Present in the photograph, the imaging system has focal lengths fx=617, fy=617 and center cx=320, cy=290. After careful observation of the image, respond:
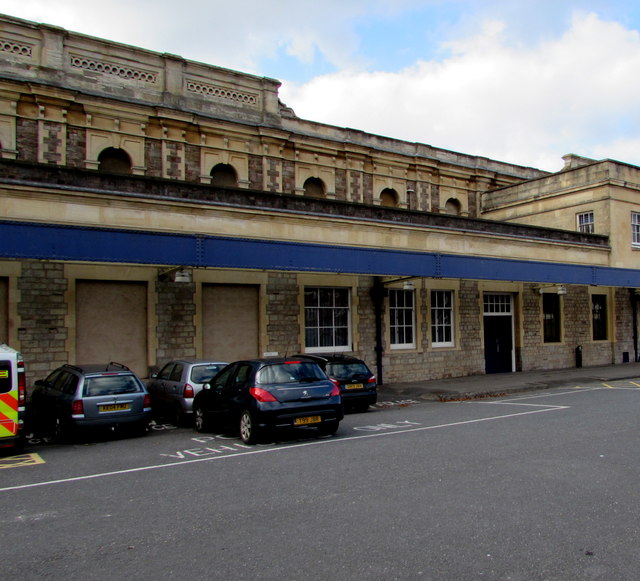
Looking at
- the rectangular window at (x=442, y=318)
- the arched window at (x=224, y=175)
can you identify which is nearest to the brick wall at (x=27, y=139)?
the arched window at (x=224, y=175)

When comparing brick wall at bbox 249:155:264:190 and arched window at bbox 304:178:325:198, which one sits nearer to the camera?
brick wall at bbox 249:155:264:190

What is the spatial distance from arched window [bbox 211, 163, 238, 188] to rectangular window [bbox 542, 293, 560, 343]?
1371 centimetres

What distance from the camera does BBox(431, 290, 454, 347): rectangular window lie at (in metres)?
22.3

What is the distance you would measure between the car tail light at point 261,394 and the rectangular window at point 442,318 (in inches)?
486

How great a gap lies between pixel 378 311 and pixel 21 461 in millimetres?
12679

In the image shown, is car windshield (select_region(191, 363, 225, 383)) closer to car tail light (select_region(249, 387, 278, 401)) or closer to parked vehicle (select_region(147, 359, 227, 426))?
parked vehicle (select_region(147, 359, 227, 426))

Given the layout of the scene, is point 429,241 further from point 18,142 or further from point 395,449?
point 18,142

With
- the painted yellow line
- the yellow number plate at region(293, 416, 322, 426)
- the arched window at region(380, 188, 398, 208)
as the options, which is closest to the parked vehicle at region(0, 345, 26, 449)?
the painted yellow line

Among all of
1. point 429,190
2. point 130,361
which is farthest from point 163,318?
point 429,190

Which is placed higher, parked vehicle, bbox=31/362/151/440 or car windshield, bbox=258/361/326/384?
car windshield, bbox=258/361/326/384

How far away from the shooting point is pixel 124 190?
16281mm

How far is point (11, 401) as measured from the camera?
1076 centimetres

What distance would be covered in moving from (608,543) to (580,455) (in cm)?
370

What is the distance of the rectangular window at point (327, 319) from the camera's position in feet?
64.7
